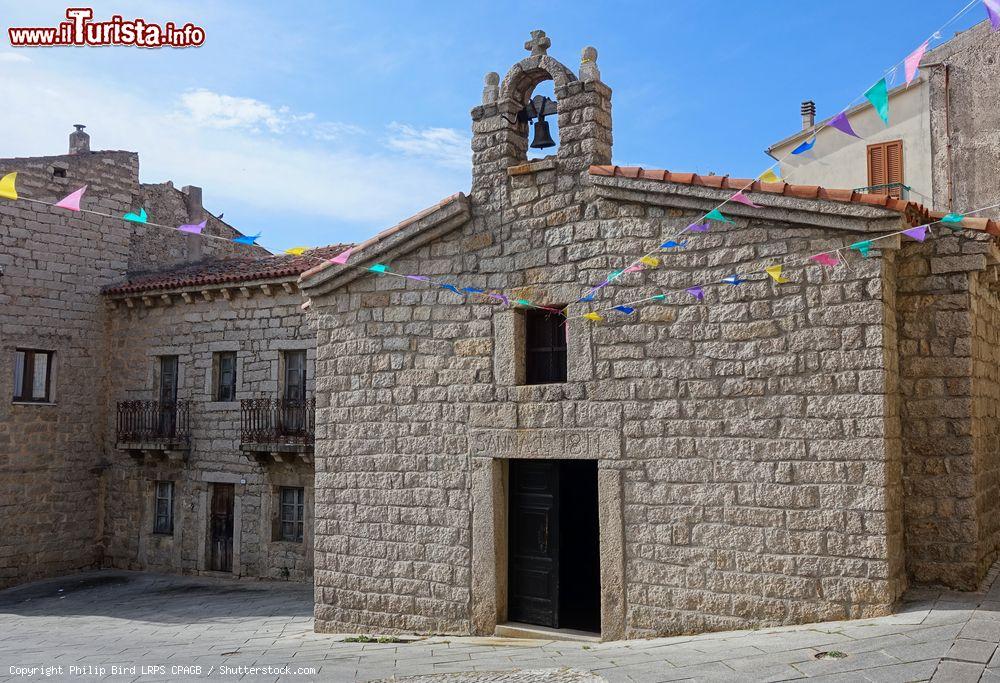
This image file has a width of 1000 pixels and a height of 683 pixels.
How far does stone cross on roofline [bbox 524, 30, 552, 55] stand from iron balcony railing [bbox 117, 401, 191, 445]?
10.7 metres

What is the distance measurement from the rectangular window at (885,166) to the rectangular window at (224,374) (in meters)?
12.2

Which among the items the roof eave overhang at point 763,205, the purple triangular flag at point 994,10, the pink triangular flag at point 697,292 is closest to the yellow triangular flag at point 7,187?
the roof eave overhang at point 763,205

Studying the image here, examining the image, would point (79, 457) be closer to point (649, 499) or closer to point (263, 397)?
point (263, 397)

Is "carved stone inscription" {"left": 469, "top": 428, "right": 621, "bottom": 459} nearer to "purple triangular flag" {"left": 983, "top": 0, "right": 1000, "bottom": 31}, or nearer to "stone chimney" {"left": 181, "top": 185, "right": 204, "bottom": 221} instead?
"purple triangular flag" {"left": 983, "top": 0, "right": 1000, "bottom": 31}

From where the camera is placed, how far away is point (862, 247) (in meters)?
6.79

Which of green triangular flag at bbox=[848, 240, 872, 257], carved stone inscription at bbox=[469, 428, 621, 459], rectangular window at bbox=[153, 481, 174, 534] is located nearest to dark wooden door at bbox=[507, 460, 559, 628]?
carved stone inscription at bbox=[469, 428, 621, 459]

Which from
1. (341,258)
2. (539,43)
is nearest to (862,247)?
(539,43)

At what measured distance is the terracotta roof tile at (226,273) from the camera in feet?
49.2

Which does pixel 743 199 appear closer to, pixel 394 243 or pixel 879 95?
pixel 879 95

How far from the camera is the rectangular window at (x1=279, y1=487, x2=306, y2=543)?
49.1 ft

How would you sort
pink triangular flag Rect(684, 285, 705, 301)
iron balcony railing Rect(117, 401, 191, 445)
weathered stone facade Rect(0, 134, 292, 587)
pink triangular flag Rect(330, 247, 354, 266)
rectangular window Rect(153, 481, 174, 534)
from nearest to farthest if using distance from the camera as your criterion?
pink triangular flag Rect(684, 285, 705, 301) → pink triangular flag Rect(330, 247, 354, 266) → weathered stone facade Rect(0, 134, 292, 587) → iron balcony railing Rect(117, 401, 191, 445) → rectangular window Rect(153, 481, 174, 534)

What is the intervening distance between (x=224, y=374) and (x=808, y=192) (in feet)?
40.4

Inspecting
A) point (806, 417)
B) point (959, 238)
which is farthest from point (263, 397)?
point (959, 238)

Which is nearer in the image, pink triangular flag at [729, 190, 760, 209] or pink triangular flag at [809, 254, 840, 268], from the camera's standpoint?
pink triangular flag at [809, 254, 840, 268]
